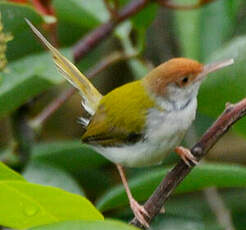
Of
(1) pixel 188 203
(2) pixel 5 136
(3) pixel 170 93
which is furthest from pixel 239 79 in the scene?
(2) pixel 5 136

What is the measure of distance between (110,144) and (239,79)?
1.42 ft

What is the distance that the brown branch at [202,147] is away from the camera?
1.45 m

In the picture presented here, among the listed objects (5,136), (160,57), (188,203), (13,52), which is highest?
(13,52)

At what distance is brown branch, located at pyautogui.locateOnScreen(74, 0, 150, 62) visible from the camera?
7.95ft

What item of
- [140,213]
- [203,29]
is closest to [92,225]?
[140,213]

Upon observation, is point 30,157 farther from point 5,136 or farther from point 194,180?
point 5,136

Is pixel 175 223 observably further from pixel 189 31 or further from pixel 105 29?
pixel 189 31

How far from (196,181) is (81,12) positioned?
0.82 metres

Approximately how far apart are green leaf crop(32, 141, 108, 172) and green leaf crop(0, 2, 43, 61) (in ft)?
1.03

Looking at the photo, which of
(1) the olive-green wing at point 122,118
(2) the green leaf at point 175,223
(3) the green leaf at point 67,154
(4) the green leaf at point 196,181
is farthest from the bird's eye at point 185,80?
(3) the green leaf at point 67,154

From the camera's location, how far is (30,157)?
2430 millimetres

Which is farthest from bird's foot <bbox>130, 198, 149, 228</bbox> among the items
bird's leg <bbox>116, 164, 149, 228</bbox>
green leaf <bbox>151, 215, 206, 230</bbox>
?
green leaf <bbox>151, 215, 206, 230</bbox>

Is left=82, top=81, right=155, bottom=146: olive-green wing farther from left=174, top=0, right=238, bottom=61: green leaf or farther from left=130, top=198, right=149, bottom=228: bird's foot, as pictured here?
left=174, top=0, right=238, bottom=61: green leaf

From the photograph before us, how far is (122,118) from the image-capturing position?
217 cm
